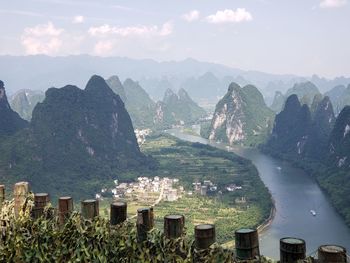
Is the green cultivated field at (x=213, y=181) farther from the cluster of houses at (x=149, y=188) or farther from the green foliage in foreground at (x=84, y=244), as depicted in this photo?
the green foliage in foreground at (x=84, y=244)

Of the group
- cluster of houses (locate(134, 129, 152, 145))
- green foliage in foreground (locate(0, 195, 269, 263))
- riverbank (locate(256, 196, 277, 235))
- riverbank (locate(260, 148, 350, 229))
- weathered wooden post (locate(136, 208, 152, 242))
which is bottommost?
riverbank (locate(256, 196, 277, 235))

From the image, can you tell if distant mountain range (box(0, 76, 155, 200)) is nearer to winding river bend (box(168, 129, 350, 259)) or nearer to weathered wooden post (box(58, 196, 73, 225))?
winding river bend (box(168, 129, 350, 259))

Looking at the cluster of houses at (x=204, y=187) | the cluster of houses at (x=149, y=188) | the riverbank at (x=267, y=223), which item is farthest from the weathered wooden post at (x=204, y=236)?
the cluster of houses at (x=204, y=187)

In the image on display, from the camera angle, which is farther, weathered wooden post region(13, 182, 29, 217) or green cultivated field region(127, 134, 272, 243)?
green cultivated field region(127, 134, 272, 243)

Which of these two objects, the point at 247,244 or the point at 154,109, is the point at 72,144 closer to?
the point at 247,244

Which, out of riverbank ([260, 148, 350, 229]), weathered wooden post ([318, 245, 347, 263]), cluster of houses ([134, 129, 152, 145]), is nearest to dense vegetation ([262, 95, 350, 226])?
riverbank ([260, 148, 350, 229])

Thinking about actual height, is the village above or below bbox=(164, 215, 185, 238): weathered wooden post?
below

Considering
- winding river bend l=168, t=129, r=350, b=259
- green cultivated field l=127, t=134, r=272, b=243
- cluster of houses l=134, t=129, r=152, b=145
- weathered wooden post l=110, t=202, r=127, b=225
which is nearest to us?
weathered wooden post l=110, t=202, r=127, b=225
